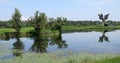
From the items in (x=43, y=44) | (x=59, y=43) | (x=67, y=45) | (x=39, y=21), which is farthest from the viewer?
(x=39, y=21)

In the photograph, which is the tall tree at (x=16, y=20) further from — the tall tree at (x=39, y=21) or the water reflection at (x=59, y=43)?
the water reflection at (x=59, y=43)

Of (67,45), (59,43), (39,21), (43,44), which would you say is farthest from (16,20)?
(67,45)

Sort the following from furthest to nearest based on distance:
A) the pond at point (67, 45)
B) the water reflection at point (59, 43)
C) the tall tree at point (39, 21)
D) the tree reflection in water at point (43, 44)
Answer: the tall tree at point (39, 21) → the water reflection at point (59, 43) → the tree reflection in water at point (43, 44) → the pond at point (67, 45)

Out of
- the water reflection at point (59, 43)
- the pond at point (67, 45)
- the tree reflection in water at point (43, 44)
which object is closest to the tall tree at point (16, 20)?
the pond at point (67, 45)

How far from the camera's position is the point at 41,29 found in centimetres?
8750

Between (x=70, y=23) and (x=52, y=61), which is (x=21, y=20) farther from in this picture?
(x=70, y=23)

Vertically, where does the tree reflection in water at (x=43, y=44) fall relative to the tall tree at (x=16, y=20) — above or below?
below

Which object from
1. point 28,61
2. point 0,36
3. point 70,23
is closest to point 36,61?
point 28,61

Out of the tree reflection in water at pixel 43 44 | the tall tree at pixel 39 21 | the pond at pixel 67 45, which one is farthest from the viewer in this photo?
the tall tree at pixel 39 21

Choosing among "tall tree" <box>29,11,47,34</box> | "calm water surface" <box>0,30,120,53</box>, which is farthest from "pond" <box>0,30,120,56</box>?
"tall tree" <box>29,11,47,34</box>

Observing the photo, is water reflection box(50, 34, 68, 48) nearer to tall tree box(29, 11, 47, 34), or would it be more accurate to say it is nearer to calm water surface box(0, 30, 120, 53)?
calm water surface box(0, 30, 120, 53)

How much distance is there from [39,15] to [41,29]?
17.9 ft

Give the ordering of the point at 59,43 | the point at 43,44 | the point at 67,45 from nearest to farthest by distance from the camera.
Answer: the point at 67,45 < the point at 43,44 < the point at 59,43

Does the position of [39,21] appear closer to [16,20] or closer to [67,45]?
[16,20]
